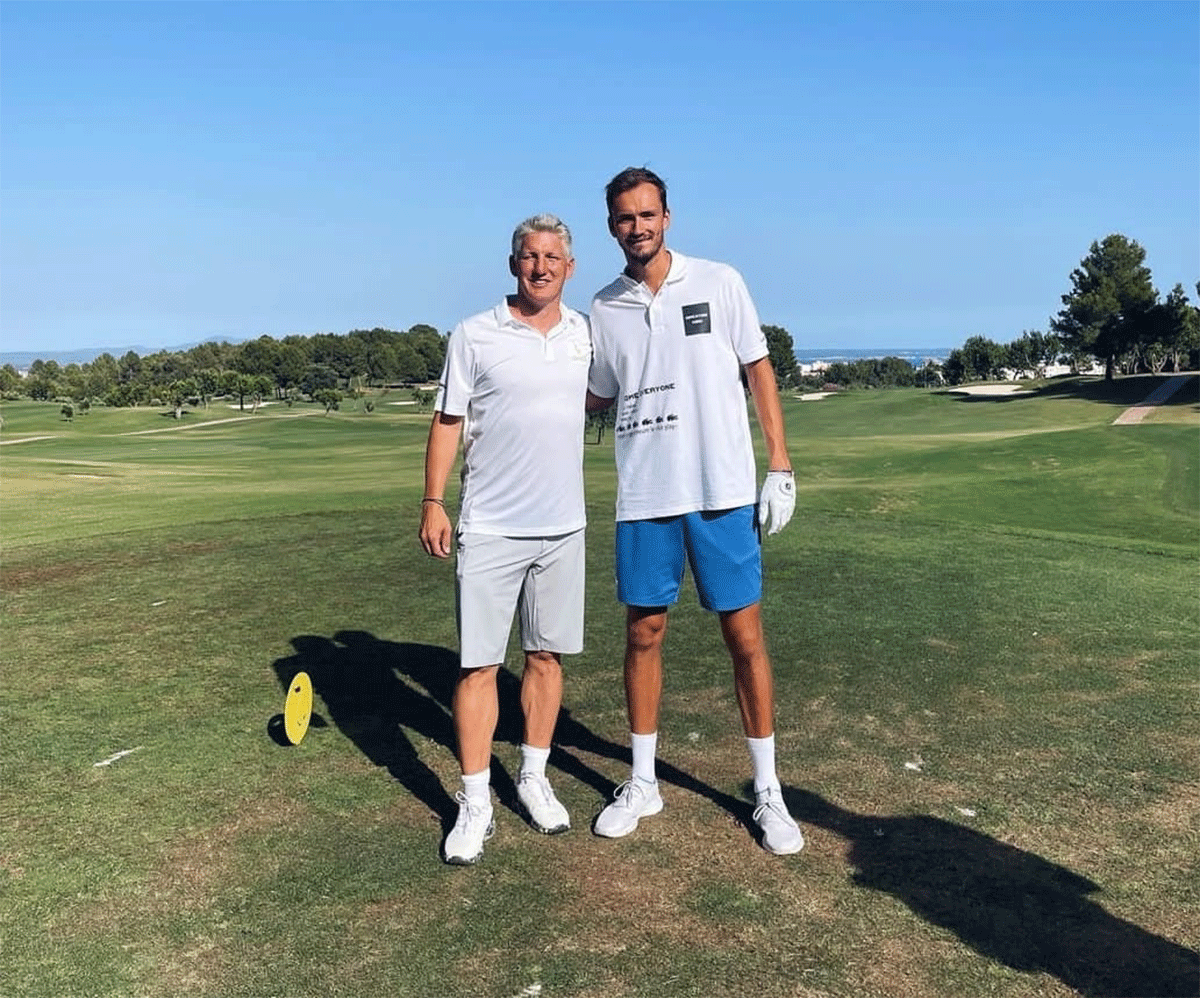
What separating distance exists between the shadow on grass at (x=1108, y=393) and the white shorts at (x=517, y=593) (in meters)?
53.9

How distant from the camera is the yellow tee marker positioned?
457cm

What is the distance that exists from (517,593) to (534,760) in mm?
696

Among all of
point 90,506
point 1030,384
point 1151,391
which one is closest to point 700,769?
point 90,506

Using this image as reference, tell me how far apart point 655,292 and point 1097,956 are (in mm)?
2704

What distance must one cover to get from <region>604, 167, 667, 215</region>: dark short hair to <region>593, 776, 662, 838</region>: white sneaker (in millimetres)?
2311

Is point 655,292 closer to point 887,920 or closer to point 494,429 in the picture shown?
point 494,429

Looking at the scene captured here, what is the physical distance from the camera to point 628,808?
399 cm

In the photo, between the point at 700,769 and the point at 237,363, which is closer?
the point at 700,769

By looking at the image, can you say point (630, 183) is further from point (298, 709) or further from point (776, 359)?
point (776, 359)

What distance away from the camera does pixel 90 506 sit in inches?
583

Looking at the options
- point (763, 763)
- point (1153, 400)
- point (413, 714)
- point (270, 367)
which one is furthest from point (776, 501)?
point (270, 367)

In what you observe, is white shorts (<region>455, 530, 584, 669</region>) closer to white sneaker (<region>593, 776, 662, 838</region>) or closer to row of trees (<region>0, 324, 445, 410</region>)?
white sneaker (<region>593, 776, 662, 838</region>)

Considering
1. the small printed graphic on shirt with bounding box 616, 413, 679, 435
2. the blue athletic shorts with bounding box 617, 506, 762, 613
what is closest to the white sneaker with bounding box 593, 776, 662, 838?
the blue athletic shorts with bounding box 617, 506, 762, 613

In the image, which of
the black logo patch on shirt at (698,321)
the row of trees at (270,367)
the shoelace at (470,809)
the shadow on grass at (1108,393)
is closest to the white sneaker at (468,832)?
the shoelace at (470,809)
